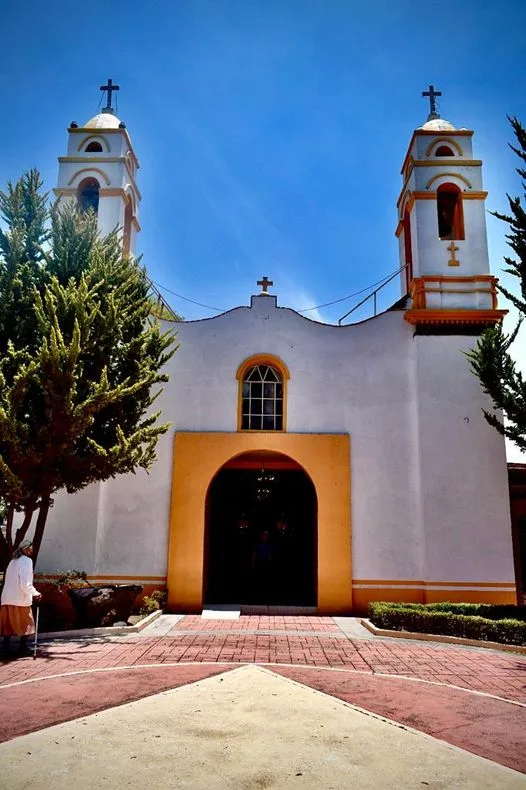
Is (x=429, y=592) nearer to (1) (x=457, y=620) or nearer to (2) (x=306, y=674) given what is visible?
(1) (x=457, y=620)

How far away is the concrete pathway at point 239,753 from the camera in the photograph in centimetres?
455

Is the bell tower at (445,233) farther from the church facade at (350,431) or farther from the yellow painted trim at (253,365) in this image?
the yellow painted trim at (253,365)

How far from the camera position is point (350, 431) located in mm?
14828

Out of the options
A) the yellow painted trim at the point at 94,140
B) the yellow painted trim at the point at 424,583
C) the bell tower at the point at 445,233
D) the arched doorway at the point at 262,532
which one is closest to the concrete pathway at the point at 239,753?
the yellow painted trim at the point at 424,583

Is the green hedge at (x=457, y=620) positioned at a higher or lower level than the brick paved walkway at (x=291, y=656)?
higher

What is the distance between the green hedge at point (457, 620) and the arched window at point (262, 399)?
4.86 meters

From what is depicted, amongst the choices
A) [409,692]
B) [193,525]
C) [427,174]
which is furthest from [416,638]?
[427,174]

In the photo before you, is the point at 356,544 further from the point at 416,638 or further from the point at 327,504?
the point at 416,638

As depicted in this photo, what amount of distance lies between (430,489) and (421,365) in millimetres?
2972

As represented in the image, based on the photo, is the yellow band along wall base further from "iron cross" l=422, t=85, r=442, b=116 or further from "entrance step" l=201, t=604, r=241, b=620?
"iron cross" l=422, t=85, r=442, b=116

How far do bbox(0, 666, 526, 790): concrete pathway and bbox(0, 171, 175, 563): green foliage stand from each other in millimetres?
5278

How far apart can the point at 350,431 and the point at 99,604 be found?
6.85 metres

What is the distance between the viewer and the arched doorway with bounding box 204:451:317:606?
18.5 meters

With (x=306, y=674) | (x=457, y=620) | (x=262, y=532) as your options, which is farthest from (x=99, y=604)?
(x=262, y=532)
